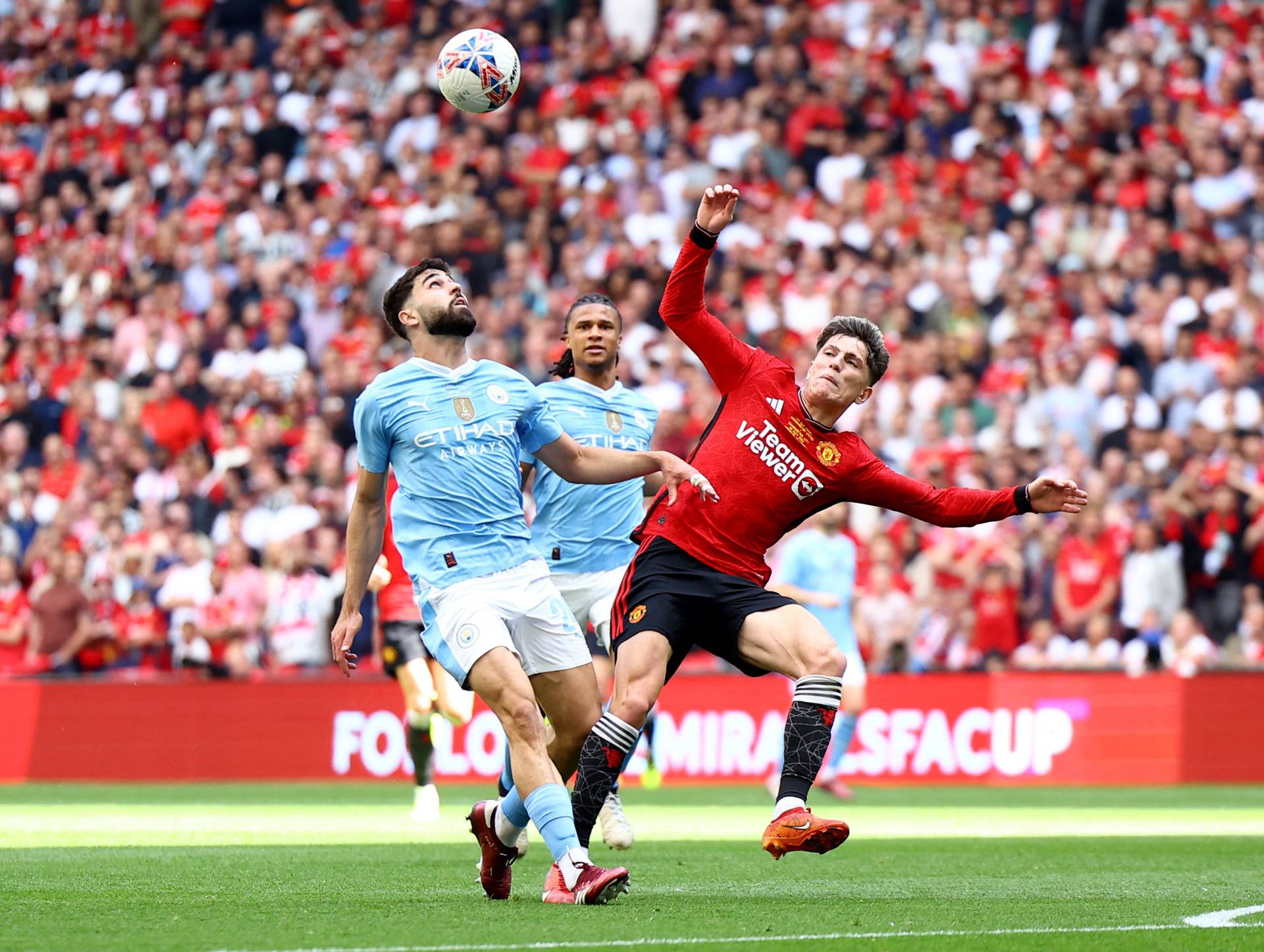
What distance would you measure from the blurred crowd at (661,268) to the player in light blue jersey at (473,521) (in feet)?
34.5

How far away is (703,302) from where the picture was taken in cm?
823

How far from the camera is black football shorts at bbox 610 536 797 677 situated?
8.30 metres

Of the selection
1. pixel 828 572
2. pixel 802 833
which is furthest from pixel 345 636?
pixel 828 572

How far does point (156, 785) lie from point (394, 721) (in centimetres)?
221

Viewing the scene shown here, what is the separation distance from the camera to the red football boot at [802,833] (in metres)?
7.48

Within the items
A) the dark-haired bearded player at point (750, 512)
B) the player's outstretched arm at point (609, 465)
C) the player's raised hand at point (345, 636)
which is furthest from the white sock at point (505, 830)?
the player's outstretched arm at point (609, 465)

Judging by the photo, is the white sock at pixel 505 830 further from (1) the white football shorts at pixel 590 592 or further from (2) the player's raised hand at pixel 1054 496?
(1) the white football shorts at pixel 590 592

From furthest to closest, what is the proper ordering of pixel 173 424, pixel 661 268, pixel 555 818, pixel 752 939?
pixel 173 424 → pixel 661 268 → pixel 555 818 → pixel 752 939

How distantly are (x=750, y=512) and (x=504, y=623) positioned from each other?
54.4 inches

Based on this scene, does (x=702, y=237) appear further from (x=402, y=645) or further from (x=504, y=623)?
(x=402, y=645)

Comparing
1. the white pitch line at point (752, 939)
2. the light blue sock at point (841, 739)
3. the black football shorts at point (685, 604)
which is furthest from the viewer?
the light blue sock at point (841, 739)

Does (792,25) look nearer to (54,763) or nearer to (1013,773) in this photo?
(1013,773)

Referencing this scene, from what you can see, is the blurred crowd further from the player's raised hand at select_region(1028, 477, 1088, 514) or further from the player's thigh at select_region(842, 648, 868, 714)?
the player's raised hand at select_region(1028, 477, 1088, 514)

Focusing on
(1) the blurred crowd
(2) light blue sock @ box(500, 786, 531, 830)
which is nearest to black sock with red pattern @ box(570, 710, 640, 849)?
(2) light blue sock @ box(500, 786, 531, 830)
